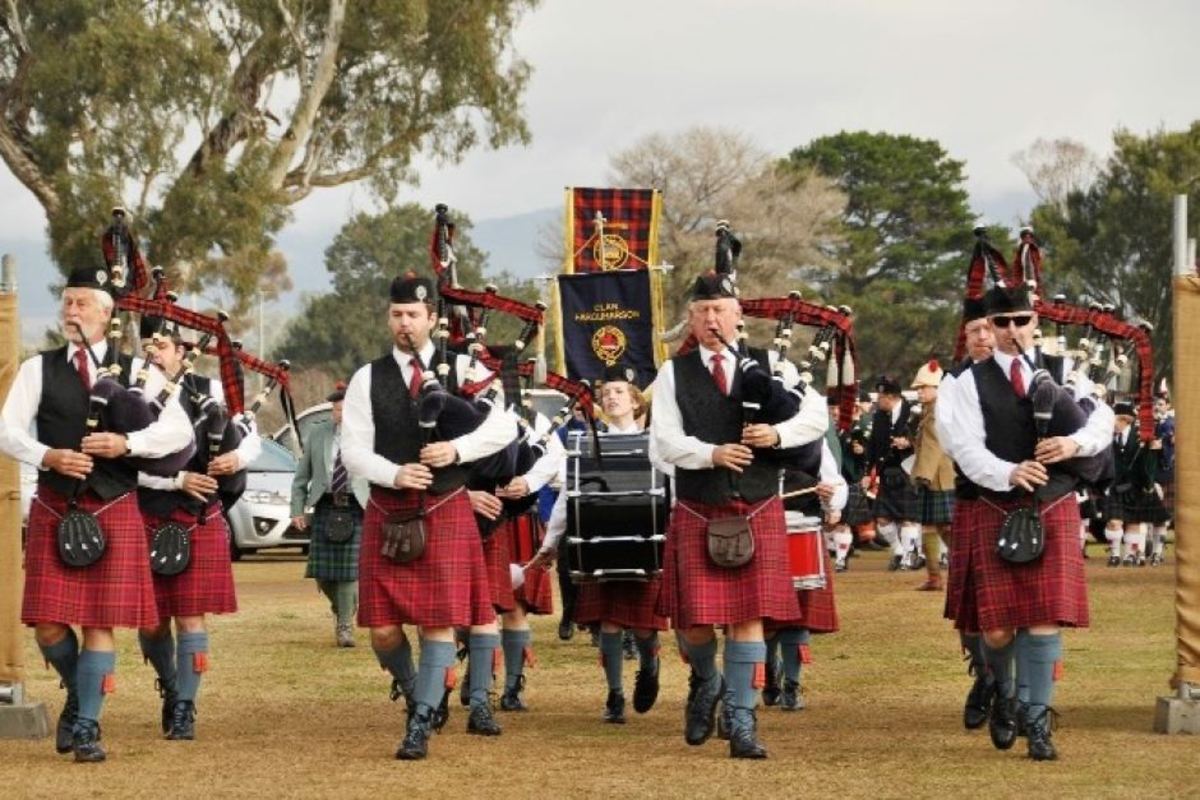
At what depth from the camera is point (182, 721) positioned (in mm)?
10203

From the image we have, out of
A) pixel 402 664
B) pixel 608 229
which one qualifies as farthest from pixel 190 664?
pixel 608 229

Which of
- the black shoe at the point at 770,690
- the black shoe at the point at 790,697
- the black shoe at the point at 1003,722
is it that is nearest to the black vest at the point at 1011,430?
the black shoe at the point at 1003,722

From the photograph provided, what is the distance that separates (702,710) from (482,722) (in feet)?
A: 3.37

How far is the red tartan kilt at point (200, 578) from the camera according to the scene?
34.2 ft

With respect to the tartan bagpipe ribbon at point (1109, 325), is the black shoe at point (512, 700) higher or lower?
lower

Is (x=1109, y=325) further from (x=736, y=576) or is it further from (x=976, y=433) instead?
(x=736, y=576)

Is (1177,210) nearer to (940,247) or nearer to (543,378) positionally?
(543,378)

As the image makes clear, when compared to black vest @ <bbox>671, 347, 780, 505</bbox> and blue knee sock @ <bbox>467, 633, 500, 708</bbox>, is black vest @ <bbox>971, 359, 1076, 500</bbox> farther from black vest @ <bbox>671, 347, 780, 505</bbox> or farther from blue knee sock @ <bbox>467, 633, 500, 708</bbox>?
blue knee sock @ <bbox>467, 633, 500, 708</bbox>

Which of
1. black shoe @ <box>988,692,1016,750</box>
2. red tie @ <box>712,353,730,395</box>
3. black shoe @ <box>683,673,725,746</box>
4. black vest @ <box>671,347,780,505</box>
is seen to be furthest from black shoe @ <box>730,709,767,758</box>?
red tie @ <box>712,353,730,395</box>

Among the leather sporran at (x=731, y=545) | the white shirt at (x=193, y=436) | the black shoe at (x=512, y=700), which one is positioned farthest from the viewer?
the black shoe at (x=512, y=700)

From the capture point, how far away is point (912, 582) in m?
20.7

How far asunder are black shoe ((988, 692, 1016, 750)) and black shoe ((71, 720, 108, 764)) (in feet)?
11.0

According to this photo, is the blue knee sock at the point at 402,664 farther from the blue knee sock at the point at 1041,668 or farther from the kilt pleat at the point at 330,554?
the kilt pleat at the point at 330,554

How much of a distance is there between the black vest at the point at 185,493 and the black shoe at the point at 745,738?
8.54ft
